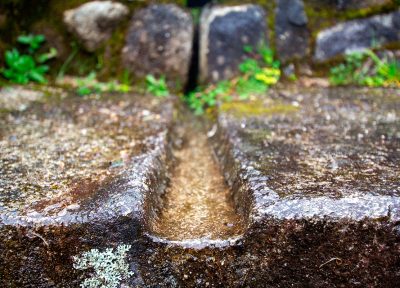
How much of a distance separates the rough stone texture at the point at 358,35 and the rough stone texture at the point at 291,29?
0.28ft

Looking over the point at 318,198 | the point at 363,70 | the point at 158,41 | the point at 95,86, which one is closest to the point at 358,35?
the point at 363,70

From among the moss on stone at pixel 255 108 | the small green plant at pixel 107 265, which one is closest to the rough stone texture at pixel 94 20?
the moss on stone at pixel 255 108

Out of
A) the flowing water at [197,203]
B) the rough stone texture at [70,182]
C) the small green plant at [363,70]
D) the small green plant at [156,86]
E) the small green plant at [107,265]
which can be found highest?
the small green plant at [363,70]

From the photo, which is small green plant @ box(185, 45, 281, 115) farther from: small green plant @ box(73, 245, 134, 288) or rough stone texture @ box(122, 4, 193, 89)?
small green plant @ box(73, 245, 134, 288)

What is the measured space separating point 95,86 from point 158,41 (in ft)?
1.34

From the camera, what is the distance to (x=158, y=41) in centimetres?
208

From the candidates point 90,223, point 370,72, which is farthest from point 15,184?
point 370,72

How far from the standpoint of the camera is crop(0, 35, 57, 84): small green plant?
6.45ft

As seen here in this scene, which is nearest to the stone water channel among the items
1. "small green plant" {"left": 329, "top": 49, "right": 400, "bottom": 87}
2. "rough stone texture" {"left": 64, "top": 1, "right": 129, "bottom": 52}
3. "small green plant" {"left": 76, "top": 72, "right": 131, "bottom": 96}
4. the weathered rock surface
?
the weathered rock surface

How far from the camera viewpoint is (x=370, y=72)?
2100mm

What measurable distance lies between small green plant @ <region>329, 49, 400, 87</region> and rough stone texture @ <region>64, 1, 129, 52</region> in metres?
1.18

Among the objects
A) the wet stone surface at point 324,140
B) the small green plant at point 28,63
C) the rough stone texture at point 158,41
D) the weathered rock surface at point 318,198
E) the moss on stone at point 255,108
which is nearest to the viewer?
the weathered rock surface at point 318,198

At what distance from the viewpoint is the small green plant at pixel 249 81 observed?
2.05 meters

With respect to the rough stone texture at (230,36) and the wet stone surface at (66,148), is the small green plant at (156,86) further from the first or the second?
the rough stone texture at (230,36)
